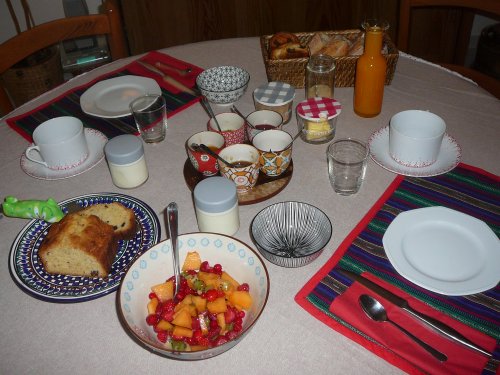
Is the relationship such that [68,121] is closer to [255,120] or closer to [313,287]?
[255,120]

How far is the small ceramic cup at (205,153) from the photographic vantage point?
3.87 ft

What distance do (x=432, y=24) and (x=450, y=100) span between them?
1.87 metres

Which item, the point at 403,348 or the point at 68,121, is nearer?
the point at 403,348

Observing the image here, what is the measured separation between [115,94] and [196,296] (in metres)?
0.95

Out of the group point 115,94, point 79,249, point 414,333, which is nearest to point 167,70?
point 115,94

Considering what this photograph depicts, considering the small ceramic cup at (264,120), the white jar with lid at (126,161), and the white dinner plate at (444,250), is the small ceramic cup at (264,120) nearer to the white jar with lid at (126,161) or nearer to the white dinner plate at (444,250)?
the white jar with lid at (126,161)

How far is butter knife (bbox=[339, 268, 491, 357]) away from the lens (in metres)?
0.82

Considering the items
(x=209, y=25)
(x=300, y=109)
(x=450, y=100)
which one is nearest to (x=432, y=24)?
(x=209, y=25)

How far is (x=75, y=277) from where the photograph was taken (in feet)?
3.30

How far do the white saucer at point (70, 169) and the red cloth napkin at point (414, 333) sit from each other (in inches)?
32.0

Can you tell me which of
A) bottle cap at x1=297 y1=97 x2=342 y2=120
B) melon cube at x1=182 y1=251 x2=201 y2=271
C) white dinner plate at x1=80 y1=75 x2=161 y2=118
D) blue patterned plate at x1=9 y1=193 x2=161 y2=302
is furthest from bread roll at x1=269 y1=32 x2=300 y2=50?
melon cube at x1=182 y1=251 x2=201 y2=271

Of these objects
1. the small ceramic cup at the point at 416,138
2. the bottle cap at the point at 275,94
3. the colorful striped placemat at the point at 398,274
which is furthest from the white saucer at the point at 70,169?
the small ceramic cup at the point at 416,138

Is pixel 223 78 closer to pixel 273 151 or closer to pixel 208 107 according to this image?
pixel 208 107

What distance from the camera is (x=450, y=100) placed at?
1467 millimetres
